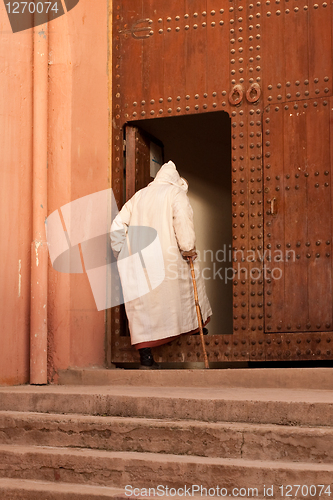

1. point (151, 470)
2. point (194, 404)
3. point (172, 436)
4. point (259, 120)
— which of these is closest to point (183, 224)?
point (259, 120)

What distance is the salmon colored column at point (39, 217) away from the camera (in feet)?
14.5

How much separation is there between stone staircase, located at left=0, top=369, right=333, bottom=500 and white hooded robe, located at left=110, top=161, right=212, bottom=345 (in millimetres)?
1149

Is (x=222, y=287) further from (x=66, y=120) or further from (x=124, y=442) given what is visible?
(x=124, y=442)

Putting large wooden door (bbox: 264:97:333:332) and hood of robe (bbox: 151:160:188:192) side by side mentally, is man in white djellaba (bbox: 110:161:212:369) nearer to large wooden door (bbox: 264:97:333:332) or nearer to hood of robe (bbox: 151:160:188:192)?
hood of robe (bbox: 151:160:188:192)

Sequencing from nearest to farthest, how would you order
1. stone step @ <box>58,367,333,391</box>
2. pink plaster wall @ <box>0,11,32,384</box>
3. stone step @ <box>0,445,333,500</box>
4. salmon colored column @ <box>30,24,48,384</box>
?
stone step @ <box>0,445,333,500</box> → stone step @ <box>58,367,333,391</box> → pink plaster wall @ <box>0,11,32,384</box> → salmon colored column @ <box>30,24,48,384</box>

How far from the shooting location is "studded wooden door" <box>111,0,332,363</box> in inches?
179

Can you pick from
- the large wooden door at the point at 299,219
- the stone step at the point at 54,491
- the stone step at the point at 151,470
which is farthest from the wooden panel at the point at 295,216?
the stone step at the point at 54,491

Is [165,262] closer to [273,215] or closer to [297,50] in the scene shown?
[273,215]

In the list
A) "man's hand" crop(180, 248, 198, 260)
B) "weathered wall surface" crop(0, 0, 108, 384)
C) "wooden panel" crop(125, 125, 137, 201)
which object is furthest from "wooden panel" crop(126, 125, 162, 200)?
"man's hand" crop(180, 248, 198, 260)

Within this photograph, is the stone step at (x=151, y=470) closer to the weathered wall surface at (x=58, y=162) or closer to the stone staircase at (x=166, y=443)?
the stone staircase at (x=166, y=443)

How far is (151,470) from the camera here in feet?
8.88

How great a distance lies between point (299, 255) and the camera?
4.55 m

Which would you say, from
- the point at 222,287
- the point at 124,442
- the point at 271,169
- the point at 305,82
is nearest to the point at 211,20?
the point at 305,82

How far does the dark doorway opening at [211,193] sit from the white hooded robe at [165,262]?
6.10 ft
